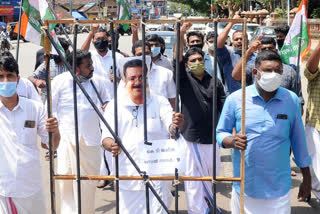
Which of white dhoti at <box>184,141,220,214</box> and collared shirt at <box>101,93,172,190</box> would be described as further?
white dhoti at <box>184,141,220,214</box>

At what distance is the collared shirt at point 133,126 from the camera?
3365mm

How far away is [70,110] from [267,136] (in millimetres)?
2175

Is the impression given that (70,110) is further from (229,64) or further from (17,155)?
(229,64)

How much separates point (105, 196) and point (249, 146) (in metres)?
2.60

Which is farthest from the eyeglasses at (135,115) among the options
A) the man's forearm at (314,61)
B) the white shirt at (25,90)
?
the man's forearm at (314,61)

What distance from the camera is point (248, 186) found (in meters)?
3.41

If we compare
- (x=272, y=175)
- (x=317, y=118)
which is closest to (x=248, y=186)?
(x=272, y=175)

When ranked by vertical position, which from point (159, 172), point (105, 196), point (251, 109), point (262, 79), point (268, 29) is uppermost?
point (268, 29)

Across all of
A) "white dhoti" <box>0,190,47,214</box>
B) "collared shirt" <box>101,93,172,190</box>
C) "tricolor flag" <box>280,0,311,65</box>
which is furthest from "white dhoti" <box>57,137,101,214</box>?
"tricolor flag" <box>280,0,311,65</box>

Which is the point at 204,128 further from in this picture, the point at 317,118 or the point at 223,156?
the point at 223,156

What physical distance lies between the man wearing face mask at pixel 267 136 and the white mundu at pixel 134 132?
447 mm

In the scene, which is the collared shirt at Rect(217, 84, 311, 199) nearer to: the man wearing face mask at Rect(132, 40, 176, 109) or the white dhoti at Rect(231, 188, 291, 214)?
the white dhoti at Rect(231, 188, 291, 214)

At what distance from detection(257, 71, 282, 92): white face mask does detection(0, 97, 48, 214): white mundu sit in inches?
64.5

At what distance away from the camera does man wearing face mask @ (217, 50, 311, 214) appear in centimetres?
335
